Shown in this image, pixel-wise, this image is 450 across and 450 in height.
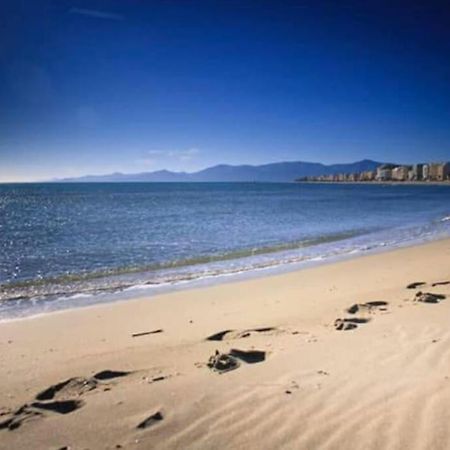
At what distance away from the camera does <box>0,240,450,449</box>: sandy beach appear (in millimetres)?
3710

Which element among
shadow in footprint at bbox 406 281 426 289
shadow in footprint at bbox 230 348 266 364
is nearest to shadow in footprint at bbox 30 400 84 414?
shadow in footprint at bbox 230 348 266 364

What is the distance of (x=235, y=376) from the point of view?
486 centimetres

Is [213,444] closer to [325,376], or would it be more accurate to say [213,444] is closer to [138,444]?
[138,444]

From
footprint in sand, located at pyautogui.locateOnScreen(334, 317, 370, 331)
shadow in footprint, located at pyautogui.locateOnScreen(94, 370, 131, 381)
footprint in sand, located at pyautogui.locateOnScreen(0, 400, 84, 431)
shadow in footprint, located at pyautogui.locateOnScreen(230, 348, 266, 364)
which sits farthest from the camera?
footprint in sand, located at pyautogui.locateOnScreen(334, 317, 370, 331)

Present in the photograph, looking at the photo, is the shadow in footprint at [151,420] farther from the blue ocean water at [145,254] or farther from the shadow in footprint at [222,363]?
the blue ocean water at [145,254]

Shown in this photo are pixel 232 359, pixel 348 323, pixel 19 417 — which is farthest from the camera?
pixel 348 323

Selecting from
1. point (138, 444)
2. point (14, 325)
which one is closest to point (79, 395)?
point (138, 444)

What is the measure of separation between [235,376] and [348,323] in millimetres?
2674

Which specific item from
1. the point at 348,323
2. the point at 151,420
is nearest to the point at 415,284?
the point at 348,323

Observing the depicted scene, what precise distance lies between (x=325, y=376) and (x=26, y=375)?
135 inches

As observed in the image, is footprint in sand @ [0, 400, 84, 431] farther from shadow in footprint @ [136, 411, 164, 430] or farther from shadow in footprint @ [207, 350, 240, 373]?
shadow in footprint @ [207, 350, 240, 373]

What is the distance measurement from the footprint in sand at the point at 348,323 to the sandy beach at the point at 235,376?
1.3 inches

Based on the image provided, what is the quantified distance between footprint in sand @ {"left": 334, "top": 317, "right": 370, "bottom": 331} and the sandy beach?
0.11 ft

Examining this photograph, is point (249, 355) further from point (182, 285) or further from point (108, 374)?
point (182, 285)
